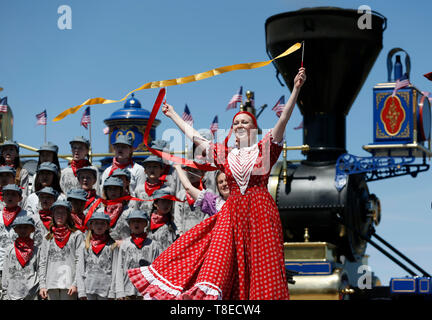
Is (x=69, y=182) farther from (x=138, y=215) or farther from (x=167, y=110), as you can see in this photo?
(x=167, y=110)

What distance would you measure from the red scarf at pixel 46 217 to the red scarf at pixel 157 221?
1119 millimetres

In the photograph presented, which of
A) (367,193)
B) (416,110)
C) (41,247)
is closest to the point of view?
(41,247)

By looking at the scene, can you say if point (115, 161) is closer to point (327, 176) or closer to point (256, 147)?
point (327, 176)

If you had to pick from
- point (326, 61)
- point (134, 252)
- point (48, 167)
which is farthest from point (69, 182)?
point (326, 61)

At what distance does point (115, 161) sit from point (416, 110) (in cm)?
Answer: 403

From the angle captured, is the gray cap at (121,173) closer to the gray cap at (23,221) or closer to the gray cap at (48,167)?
the gray cap at (48,167)

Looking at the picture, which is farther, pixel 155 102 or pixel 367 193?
pixel 367 193

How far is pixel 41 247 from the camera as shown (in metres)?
9.45

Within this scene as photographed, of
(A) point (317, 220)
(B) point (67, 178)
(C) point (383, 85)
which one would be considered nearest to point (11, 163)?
(B) point (67, 178)

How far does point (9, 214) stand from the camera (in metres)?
10.2

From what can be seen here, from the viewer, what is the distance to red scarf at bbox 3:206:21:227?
10180 mm

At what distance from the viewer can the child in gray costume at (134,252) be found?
923cm

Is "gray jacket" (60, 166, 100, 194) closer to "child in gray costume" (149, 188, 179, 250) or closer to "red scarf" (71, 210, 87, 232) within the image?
"red scarf" (71, 210, 87, 232)

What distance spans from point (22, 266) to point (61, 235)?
0.52 metres
